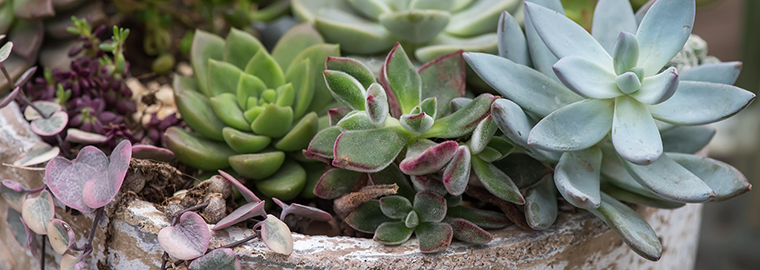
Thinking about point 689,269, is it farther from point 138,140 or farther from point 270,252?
point 138,140

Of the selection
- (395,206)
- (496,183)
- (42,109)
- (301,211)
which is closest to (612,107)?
(496,183)

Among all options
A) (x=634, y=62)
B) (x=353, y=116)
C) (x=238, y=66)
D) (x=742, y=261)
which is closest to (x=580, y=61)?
(x=634, y=62)

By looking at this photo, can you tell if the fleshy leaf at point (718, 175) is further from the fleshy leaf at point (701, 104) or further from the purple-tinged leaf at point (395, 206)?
the purple-tinged leaf at point (395, 206)

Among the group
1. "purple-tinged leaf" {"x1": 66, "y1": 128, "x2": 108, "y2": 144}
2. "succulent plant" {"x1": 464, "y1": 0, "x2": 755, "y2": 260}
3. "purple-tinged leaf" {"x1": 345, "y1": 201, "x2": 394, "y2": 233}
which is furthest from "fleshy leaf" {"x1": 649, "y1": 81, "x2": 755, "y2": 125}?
"purple-tinged leaf" {"x1": 66, "y1": 128, "x2": 108, "y2": 144}

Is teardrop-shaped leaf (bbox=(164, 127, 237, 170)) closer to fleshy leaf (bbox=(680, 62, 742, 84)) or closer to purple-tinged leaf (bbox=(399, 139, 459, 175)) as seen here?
purple-tinged leaf (bbox=(399, 139, 459, 175))

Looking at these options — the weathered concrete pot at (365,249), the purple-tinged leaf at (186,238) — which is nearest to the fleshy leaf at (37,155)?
the weathered concrete pot at (365,249)

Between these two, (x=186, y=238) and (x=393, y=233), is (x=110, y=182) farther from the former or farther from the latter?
(x=393, y=233)
